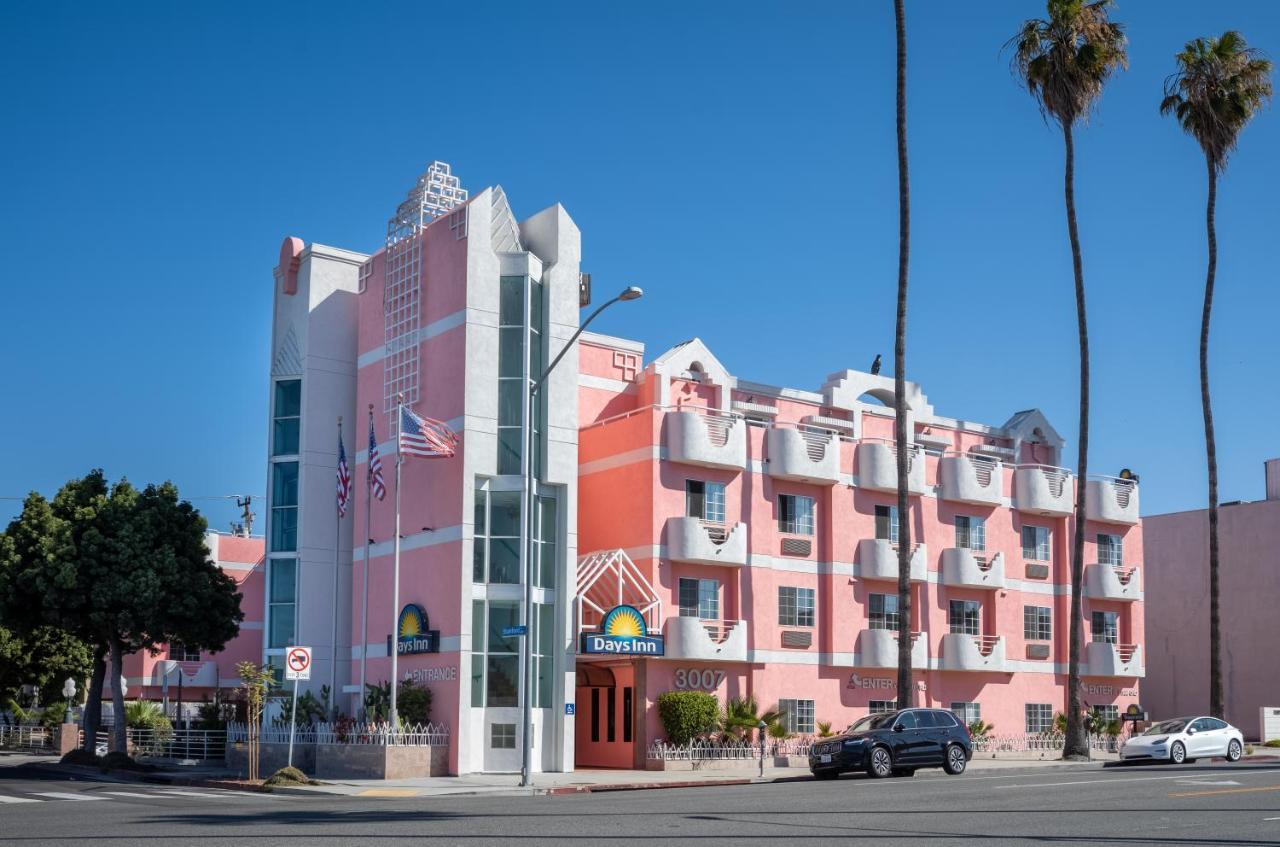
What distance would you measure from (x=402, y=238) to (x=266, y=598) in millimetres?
12166

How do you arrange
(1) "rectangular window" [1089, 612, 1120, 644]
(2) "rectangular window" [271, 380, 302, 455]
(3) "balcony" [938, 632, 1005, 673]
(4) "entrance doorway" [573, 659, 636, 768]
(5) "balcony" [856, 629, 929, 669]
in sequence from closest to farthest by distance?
(4) "entrance doorway" [573, 659, 636, 768] → (2) "rectangular window" [271, 380, 302, 455] → (5) "balcony" [856, 629, 929, 669] → (3) "balcony" [938, 632, 1005, 673] → (1) "rectangular window" [1089, 612, 1120, 644]

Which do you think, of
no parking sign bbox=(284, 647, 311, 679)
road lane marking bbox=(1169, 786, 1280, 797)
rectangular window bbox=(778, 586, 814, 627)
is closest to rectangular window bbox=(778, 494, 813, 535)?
rectangular window bbox=(778, 586, 814, 627)

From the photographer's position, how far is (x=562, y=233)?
135 feet

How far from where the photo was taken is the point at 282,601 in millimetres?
44031

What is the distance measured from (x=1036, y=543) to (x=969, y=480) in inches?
198

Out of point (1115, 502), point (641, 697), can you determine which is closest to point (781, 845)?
point (641, 697)

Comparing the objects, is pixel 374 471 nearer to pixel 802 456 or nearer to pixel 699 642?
pixel 699 642

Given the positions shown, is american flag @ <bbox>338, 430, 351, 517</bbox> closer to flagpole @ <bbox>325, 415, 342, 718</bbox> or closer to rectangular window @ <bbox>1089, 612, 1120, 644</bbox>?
flagpole @ <bbox>325, 415, 342, 718</bbox>

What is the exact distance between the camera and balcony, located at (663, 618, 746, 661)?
41.1 m

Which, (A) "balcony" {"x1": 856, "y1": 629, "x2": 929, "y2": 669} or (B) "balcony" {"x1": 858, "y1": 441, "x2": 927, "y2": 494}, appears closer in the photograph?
(A) "balcony" {"x1": 856, "y1": 629, "x2": 929, "y2": 669}

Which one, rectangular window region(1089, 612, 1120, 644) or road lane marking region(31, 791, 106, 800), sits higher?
rectangular window region(1089, 612, 1120, 644)

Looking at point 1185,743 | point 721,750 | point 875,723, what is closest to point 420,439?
point 721,750

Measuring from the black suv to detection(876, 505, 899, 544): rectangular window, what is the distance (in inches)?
540

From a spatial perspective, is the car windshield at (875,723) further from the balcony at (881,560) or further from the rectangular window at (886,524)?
the rectangular window at (886,524)
